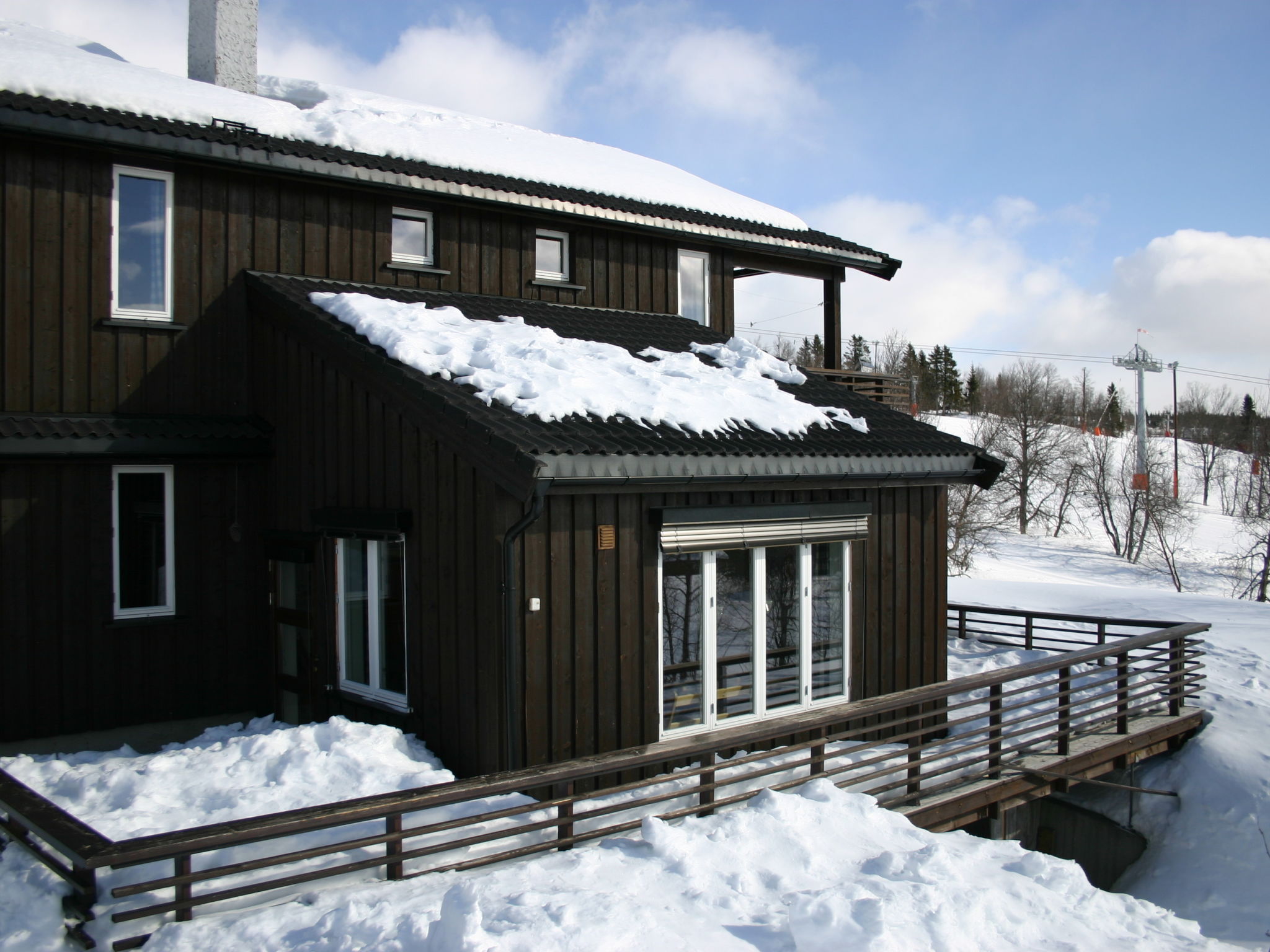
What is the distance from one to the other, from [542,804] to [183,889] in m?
1.87

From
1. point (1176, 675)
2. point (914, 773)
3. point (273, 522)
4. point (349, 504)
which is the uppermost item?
point (349, 504)

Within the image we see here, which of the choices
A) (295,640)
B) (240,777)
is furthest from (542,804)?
(295,640)

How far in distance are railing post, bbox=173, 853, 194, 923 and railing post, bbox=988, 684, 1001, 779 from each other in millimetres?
6167

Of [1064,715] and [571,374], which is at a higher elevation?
[571,374]

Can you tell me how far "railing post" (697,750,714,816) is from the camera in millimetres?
6027

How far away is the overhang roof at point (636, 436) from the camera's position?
6.58 m

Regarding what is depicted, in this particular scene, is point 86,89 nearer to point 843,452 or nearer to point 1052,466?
point 843,452

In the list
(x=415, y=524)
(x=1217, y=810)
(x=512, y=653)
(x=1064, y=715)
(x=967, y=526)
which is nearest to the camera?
(x=512, y=653)

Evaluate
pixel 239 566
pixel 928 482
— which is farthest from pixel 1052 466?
pixel 239 566

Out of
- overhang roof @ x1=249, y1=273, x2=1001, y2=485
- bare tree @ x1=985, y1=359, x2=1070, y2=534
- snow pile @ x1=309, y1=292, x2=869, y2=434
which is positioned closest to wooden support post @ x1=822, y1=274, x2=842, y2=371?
overhang roof @ x1=249, y1=273, x2=1001, y2=485

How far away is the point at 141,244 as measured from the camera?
895 cm

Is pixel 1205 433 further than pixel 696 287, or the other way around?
pixel 1205 433

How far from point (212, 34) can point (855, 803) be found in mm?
11843

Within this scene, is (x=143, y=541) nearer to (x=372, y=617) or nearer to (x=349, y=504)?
(x=349, y=504)
